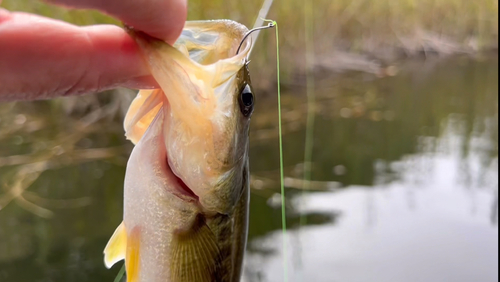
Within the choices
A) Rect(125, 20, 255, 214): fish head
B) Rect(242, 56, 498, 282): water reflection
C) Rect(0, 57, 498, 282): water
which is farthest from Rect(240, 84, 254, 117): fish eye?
Rect(242, 56, 498, 282): water reflection

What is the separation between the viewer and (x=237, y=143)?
2.72ft

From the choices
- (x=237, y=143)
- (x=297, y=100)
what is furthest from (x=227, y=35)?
(x=297, y=100)

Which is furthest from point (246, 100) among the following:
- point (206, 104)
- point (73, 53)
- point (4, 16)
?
point (4, 16)

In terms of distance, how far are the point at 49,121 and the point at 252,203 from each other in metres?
2.07

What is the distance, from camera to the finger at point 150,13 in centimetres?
59

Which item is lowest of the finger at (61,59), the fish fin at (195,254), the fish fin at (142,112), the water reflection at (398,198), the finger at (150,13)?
the water reflection at (398,198)

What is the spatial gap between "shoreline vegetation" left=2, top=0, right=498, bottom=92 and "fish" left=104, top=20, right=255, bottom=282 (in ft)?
9.08

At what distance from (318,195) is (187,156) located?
9.55ft

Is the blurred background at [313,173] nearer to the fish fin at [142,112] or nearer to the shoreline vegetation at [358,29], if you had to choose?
the shoreline vegetation at [358,29]

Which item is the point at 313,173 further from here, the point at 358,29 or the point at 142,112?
the point at 358,29

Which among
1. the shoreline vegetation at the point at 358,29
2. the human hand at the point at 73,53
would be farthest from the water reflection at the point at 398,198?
the human hand at the point at 73,53

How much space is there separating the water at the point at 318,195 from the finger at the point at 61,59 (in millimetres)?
1971

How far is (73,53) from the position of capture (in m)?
0.75

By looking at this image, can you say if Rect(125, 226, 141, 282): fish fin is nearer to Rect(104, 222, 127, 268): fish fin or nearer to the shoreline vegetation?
Rect(104, 222, 127, 268): fish fin
